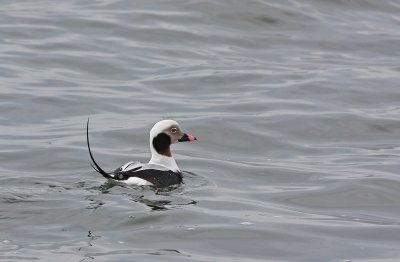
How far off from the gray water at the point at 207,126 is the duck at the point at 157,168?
103 millimetres

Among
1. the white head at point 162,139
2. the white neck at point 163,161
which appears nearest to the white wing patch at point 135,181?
the white neck at point 163,161

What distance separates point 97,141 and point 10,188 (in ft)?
9.14

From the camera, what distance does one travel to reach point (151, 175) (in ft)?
37.3

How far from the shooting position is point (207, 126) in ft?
48.2

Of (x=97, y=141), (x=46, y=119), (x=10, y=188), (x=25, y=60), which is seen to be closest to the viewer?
(x=10, y=188)

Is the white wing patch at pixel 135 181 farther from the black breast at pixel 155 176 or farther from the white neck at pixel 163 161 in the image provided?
the white neck at pixel 163 161

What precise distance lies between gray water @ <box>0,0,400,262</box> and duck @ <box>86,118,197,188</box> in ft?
0.34

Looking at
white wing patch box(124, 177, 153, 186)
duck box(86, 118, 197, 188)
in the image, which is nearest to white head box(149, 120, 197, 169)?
duck box(86, 118, 197, 188)

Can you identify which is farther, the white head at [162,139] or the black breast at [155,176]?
the white head at [162,139]

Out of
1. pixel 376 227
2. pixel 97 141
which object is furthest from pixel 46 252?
pixel 97 141

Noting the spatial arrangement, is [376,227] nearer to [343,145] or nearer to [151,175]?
[151,175]

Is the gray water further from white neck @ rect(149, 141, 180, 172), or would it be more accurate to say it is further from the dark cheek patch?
the dark cheek patch

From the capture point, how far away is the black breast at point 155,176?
36.5 feet

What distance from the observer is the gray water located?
9.75m
